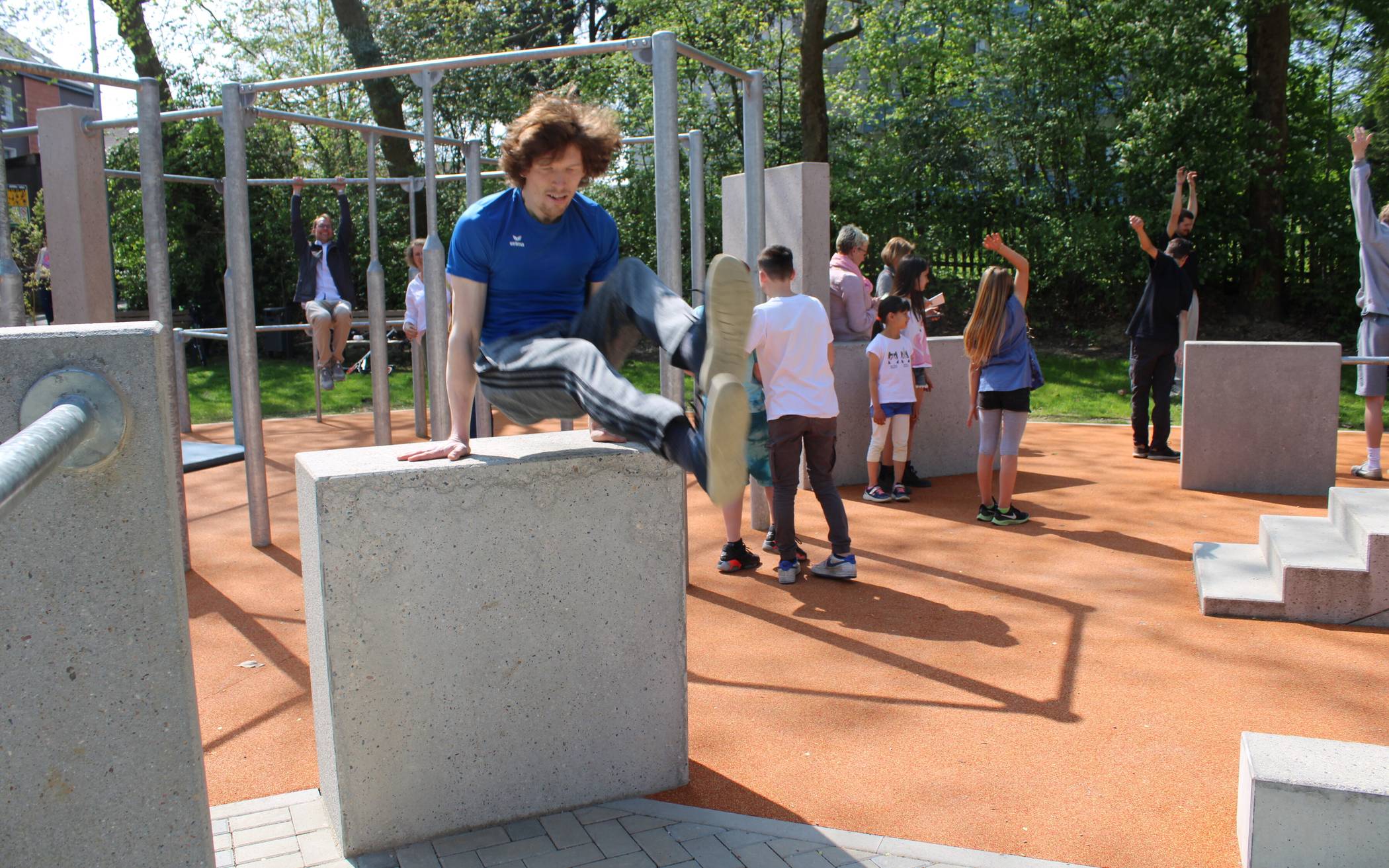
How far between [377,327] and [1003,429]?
4951mm

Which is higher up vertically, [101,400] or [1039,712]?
[101,400]

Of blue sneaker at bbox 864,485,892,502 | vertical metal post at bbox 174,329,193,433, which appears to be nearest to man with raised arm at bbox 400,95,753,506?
blue sneaker at bbox 864,485,892,502

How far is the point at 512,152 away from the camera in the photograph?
11.8ft

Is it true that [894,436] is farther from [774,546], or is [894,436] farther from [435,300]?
[435,300]

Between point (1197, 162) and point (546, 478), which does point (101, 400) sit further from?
point (1197, 162)

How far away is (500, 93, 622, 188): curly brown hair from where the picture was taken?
3568 mm

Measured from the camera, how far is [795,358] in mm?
5910

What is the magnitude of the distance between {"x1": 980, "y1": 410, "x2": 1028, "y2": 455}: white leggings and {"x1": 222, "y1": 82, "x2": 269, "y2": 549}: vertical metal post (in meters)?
4.33

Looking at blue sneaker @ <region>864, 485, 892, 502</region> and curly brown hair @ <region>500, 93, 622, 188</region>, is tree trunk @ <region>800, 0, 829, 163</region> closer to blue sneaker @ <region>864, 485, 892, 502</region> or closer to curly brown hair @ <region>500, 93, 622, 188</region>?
blue sneaker @ <region>864, 485, 892, 502</region>

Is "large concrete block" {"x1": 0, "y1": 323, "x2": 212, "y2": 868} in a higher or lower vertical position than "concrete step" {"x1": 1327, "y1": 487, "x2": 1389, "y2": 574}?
higher

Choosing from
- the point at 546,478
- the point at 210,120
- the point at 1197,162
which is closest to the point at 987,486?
the point at 546,478

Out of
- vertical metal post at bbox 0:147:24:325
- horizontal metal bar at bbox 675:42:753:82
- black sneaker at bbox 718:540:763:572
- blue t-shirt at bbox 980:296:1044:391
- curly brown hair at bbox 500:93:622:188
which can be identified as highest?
horizontal metal bar at bbox 675:42:753:82

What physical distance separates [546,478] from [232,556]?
422cm

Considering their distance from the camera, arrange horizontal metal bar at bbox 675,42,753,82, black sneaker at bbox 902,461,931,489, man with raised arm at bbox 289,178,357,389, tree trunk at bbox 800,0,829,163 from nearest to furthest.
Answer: horizontal metal bar at bbox 675,42,753,82, black sneaker at bbox 902,461,931,489, man with raised arm at bbox 289,178,357,389, tree trunk at bbox 800,0,829,163
